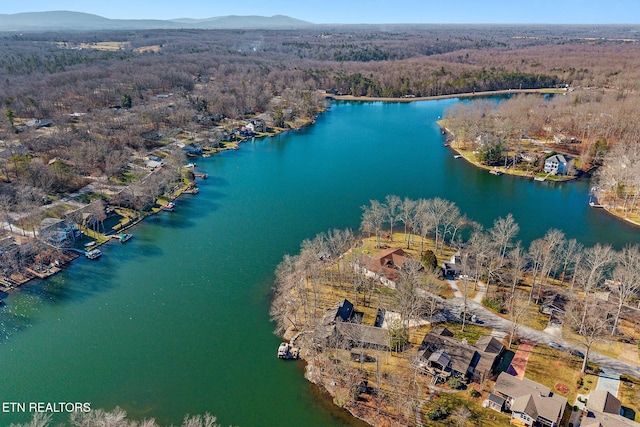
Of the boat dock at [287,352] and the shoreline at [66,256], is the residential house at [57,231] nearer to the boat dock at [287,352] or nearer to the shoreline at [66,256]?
the shoreline at [66,256]

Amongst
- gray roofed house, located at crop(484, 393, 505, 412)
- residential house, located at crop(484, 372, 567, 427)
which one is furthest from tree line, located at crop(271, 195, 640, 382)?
gray roofed house, located at crop(484, 393, 505, 412)

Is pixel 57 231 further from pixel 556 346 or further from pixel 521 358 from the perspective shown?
pixel 556 346

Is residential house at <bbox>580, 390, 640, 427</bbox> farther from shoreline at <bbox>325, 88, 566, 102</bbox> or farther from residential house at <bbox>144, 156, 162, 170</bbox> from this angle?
shoreline at <bbox>325, 88, 566, 102</bbox>

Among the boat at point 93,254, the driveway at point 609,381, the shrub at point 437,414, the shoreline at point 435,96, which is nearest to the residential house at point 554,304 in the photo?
the driveway at point 609,381

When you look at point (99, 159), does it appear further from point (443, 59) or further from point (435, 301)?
point (443, 59)

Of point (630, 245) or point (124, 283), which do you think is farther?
point (630, 245)

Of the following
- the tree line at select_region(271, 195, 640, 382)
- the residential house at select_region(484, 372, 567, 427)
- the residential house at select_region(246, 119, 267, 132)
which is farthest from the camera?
the residential house at select_region(246, 119, 267, 132)

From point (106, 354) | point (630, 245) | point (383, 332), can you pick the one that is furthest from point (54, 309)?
point (630, 245)
